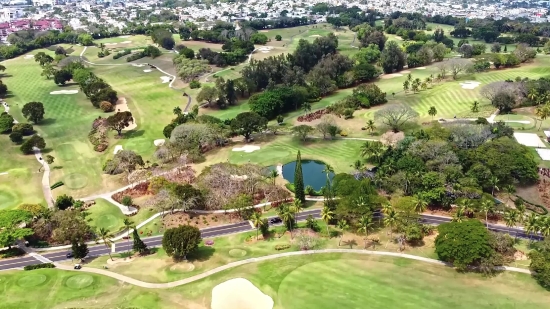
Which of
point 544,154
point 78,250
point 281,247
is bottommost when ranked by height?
point 281,247

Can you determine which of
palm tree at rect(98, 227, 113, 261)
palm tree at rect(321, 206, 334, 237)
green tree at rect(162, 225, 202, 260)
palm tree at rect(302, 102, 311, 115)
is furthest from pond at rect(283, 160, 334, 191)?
palm tree at rect(98, 227, 113, 261)

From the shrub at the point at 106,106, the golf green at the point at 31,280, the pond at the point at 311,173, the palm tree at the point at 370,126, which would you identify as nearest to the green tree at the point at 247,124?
the pond at the point at 311,173

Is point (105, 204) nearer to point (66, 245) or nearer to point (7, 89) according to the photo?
point (66, 245)

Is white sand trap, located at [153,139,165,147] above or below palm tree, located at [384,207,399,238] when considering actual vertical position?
below

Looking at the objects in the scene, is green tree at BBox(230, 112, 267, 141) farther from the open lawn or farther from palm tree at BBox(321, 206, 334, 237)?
the open lawn

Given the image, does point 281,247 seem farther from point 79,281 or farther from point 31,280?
point 31,280

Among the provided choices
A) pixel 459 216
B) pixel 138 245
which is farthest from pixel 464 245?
pixel 138 245
